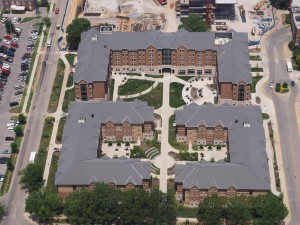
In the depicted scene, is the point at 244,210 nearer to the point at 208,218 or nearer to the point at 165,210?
the point at 208,218

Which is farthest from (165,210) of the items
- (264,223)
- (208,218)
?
(264,223)

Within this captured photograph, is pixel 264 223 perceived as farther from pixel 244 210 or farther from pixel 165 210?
pixel 165 210

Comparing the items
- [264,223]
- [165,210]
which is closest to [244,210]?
[264,223]

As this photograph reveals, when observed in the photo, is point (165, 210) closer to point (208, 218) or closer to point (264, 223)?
point (208, 218)
